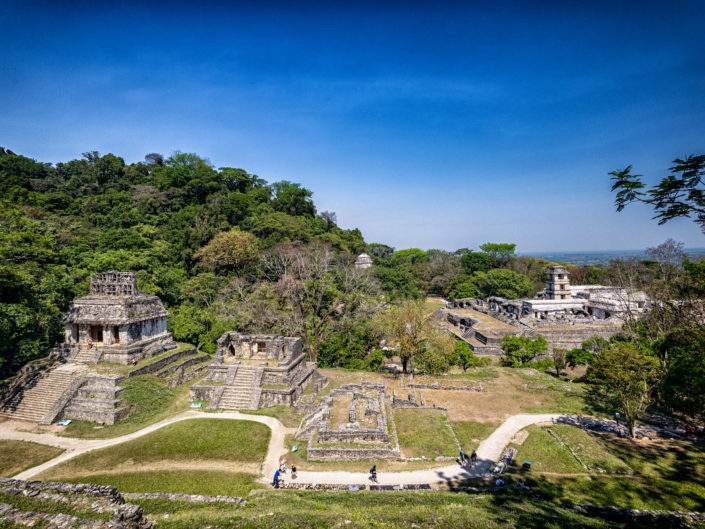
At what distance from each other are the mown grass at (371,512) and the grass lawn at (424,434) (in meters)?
3.04

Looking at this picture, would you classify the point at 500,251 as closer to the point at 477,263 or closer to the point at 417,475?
the point at 477,263

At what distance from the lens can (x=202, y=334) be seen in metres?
26.3

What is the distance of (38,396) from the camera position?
644 inches

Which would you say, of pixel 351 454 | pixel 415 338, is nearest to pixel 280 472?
pixel 351 454

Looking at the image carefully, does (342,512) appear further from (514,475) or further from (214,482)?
(514,475)

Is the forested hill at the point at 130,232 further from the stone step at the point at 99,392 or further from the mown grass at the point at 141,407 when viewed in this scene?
the mown grass at the point at 141,407

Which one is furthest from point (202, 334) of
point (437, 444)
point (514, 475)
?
point (514, 475)

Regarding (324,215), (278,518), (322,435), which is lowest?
(322,435)

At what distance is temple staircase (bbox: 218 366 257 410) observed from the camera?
55.6ft

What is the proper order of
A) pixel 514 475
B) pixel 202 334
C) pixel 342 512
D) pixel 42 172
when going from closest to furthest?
pixel 342 512
pixel 514 475
pixel 202 334
pixel 42 172

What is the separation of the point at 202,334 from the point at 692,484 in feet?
94.4

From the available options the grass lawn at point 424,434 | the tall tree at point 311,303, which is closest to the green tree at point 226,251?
the tall tree at point 311,303

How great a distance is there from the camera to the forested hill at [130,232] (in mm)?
19281

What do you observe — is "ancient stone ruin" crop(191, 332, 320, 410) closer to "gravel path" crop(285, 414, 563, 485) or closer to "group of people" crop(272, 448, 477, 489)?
"group of people" crop(272, 448, 477, 489)
